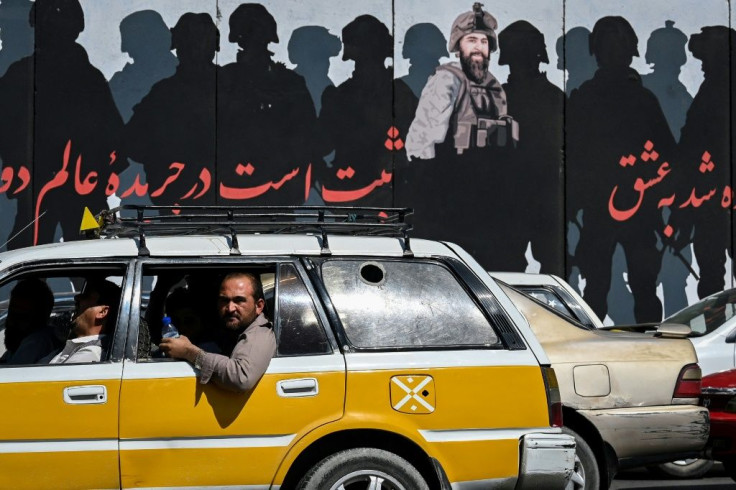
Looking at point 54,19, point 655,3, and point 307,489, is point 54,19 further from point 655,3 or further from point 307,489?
point 307,489

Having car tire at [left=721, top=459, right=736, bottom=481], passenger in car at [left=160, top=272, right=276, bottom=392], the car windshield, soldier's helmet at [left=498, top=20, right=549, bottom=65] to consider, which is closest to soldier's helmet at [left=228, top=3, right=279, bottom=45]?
soldier's helmet at [left=498, top=20, right=549, bottom=65]

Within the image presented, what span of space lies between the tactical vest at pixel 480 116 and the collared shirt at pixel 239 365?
11.0 metres

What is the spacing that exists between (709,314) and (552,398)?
Answer: 5883 millimetres

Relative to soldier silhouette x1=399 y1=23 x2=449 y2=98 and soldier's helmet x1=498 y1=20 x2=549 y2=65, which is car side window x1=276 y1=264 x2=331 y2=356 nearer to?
soldier silhouette x1=399 y1=23 x2=449 y2=98

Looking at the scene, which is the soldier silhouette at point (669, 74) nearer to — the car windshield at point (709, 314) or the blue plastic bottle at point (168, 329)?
the car windshield at point (709, 314)

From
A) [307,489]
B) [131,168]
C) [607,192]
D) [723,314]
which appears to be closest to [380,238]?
[307,489]

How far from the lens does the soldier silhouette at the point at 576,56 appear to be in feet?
53.6

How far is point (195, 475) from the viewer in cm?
505

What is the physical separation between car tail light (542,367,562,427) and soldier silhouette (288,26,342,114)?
10595 mm

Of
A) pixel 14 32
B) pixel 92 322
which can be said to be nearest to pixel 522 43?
pixel 14 32

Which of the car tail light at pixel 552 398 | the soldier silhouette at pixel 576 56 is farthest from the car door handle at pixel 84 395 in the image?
the soldier silhouette at pixel 576 56

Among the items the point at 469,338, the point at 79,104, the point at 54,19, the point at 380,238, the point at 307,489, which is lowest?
the point at 307,489

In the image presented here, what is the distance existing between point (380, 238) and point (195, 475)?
140cm

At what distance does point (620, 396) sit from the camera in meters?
7.29
